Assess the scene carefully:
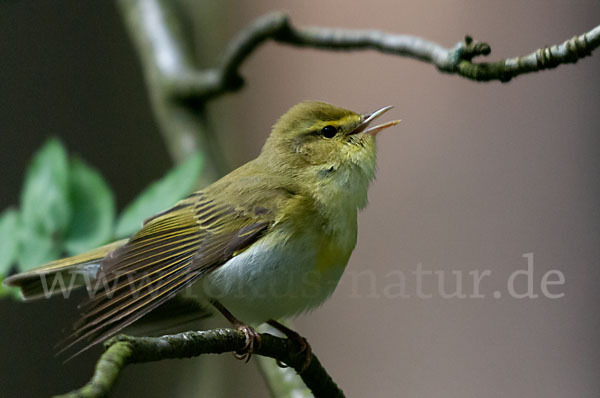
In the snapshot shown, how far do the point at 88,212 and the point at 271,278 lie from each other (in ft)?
2.70

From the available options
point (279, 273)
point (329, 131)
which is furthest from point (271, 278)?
point (329, 131)

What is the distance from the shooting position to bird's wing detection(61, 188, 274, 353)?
242 cm

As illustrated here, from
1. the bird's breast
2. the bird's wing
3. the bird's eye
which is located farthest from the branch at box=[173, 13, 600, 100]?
the bird's wing

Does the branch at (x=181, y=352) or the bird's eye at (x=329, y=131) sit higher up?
the bird's eye at (x=329, y=131)

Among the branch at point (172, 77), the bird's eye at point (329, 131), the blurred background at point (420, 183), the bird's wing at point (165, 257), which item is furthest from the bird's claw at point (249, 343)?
the blurred background at point (420, 183)

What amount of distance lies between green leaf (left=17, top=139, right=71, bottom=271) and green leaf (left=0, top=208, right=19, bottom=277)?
1.1 inches

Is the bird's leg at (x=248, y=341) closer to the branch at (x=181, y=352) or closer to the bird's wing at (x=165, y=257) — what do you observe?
the branch at (x=181, y=352)

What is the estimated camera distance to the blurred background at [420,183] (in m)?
4.44

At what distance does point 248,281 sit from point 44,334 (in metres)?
3.16

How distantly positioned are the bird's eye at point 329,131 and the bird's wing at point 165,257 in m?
0.51

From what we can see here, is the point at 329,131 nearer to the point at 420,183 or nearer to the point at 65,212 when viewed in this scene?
the point at 65,212

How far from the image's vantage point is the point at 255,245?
8.79ft

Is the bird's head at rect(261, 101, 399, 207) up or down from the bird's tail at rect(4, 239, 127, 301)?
up

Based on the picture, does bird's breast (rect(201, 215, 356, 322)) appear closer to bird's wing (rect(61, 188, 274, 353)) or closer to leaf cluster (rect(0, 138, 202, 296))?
bird's wing (rect(61, 188, 274, 353))
